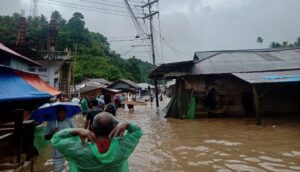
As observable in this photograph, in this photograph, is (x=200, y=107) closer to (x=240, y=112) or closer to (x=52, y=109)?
(x=240, y=112)

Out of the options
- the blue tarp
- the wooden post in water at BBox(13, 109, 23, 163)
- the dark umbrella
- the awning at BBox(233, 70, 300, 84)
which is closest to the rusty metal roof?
the awning at BBox(233, 70, 300, 84)

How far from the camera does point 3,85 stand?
730 centimetres

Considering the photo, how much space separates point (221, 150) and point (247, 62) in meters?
11.8

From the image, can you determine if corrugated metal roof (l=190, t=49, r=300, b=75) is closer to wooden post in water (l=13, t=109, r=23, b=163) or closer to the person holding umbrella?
the person holding umbrella

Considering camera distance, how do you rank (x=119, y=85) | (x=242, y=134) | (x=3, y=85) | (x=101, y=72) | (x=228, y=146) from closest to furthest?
(x=3, y=85) → (x=228, y=146) → (x=242, y=134) → (x=119, y=85) → (x=101, y=72)

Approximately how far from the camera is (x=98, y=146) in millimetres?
2393

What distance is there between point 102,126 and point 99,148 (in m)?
0.19

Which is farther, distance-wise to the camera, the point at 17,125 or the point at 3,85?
the point at 3,85

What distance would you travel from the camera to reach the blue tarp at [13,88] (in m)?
6.99

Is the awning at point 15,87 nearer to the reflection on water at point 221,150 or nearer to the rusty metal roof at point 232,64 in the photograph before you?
the reflection on water at point 221,150

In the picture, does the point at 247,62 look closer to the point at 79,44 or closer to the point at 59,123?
the point at 59,123

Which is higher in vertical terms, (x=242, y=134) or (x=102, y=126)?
(x=102, y=126)

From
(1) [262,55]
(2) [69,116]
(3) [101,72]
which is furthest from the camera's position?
(3) [101,72]

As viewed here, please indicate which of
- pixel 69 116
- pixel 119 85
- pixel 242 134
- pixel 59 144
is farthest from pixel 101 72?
pixel 59 144
